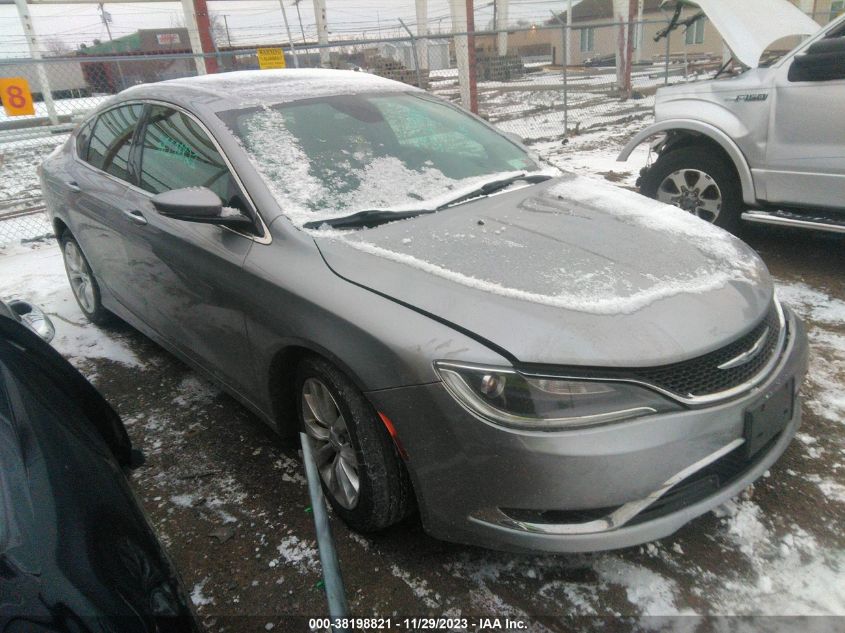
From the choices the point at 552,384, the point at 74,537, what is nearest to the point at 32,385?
the point at 74,537

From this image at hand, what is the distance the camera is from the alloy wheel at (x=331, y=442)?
7.27 feet

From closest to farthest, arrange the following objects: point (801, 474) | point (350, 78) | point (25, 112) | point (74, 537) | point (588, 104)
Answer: point (74, 537) < point (801, 474) < point (350, 78) < point (25, 112) < point (588, 104)

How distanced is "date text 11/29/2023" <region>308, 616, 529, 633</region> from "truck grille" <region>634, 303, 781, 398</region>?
0.88 metres

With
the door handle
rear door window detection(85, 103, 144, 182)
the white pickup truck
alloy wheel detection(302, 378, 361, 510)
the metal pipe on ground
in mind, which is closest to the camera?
the metal pipe on ground

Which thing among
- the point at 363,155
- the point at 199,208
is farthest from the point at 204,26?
the point at 199,208

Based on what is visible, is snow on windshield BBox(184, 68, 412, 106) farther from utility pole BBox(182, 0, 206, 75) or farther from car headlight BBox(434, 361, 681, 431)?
utility pole BBox(182, 0, 206, 75)

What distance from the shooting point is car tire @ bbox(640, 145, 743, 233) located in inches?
185

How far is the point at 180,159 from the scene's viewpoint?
293 centimetres

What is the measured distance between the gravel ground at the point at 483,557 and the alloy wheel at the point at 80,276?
164cm

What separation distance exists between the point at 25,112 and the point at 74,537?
8204 millimetres

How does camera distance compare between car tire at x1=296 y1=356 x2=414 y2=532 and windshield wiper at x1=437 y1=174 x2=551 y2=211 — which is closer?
car tire at x1=296 y1=356 x2=414 y2=532

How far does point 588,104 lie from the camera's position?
1523 centimetres

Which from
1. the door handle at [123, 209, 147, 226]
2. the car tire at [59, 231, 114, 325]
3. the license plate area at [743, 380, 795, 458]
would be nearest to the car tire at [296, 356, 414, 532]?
the license plate area at [743, 380, 795, 458]

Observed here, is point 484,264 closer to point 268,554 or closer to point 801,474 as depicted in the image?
point 268,554
